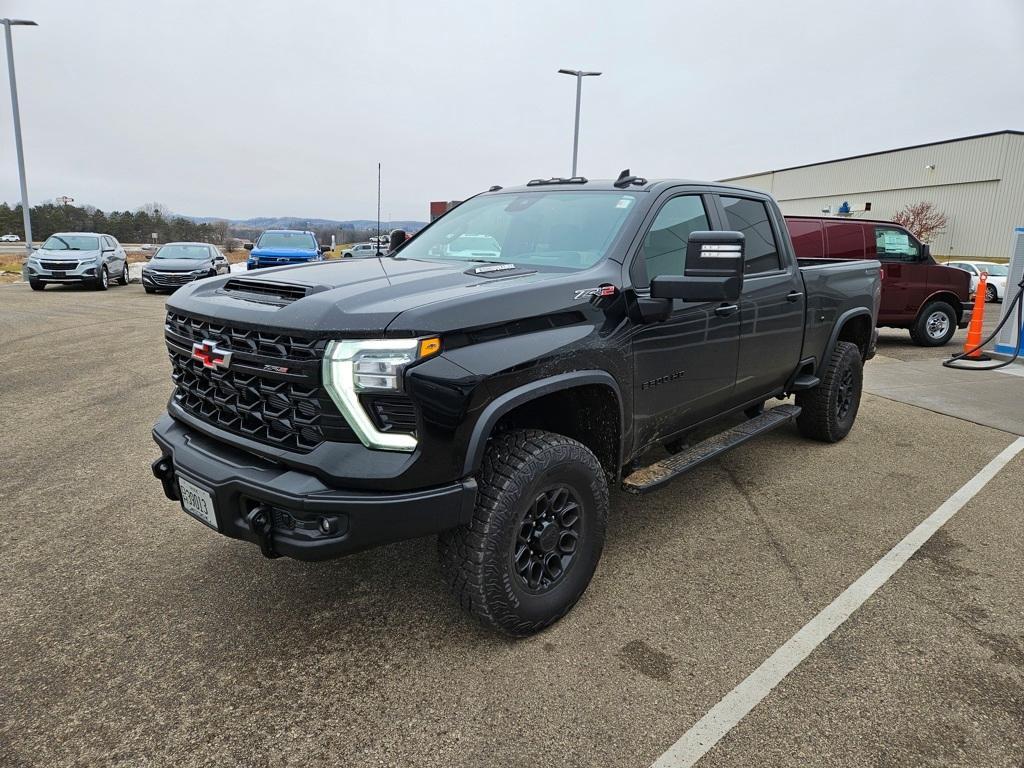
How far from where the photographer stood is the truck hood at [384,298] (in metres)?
2.33

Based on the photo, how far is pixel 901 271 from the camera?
35.3 feet

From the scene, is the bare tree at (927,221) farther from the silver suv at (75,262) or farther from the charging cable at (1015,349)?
the silver suv at (75,262)

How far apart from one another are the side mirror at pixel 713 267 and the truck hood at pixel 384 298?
42cm

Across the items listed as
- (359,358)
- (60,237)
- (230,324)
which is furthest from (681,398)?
(60,237)

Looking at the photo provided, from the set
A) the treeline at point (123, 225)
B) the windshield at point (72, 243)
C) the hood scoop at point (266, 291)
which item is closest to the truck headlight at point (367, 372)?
the hood scoop at point (266, 291)

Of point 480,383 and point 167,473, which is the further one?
point 167,473

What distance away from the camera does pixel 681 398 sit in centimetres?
357

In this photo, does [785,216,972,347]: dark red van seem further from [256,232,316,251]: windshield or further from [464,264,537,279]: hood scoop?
[256,232,316,251]: windshield

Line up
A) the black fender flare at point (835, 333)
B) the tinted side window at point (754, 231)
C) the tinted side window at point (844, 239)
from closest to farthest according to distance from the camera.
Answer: the tinted side window at point (754, 231) < the black fender flare at point (835, 333) < the tinted side window at point (844, 239)

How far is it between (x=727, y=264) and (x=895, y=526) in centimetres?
220

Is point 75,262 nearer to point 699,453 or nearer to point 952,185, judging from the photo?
point 699,453

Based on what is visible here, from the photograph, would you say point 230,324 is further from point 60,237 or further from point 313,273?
point 60,237

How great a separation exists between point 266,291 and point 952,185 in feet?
181

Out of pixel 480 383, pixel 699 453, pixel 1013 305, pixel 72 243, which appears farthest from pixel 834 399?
pixel 72 243
